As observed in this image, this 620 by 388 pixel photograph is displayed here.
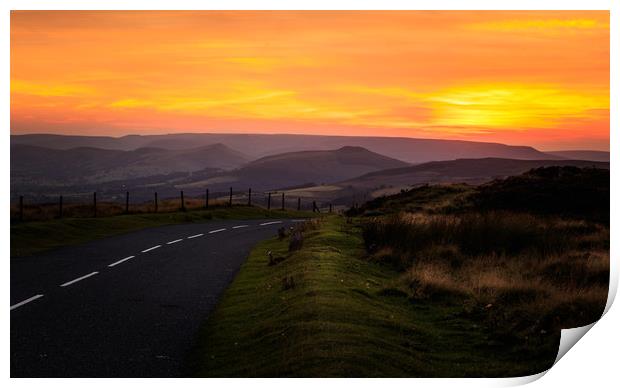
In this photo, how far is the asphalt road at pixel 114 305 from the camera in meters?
11.0

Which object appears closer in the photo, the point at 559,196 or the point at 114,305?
the point at 114,305

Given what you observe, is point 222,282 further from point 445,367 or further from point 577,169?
point 577,169

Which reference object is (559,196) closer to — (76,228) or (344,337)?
(76,228)

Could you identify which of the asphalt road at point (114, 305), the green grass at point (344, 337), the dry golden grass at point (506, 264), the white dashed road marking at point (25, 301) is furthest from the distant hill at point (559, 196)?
the white dashed road marking at point (25, 301)

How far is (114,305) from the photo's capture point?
15.7 meters

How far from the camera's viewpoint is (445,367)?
37.7 ft

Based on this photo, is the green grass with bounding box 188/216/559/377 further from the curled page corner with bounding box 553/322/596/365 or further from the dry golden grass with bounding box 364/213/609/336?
the dry golden grass with bounding box 364/213/609/336

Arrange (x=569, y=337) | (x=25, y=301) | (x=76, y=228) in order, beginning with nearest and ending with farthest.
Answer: (x=569, y=337), (x=25, y=301), (x=76, y=228)

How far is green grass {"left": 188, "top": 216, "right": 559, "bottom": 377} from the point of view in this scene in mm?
11094

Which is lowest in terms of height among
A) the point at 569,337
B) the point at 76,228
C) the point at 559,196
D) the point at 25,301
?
the point at 76,228

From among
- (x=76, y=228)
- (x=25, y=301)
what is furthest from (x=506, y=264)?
(x=76, y=228)

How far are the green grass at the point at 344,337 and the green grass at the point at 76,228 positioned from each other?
48.3 ft

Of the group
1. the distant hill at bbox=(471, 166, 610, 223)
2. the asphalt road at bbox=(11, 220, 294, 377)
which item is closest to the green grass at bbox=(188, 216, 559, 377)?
the asphalt road at bbox=(11, 220, 294, 377)

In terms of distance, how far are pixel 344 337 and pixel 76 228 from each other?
89.4 ft
